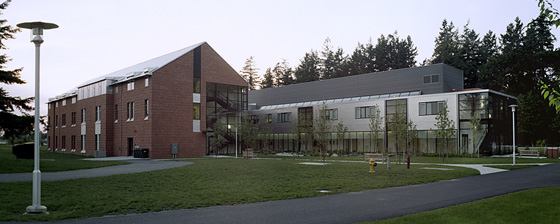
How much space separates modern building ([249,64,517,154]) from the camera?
4125 centimetres

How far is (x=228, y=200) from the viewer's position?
39.5 ft

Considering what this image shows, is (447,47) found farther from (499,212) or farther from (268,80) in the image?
(499,212)

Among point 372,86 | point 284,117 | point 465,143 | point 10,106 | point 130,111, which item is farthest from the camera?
point 284,117

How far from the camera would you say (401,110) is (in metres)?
43.4

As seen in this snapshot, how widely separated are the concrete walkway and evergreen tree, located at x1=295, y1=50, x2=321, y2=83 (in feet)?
266

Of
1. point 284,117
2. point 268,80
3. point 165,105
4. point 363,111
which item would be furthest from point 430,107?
point 268,80

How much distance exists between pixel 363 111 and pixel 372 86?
6678mm

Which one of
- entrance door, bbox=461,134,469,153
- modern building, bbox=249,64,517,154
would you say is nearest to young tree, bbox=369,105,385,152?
modern building, bbox=249,64,517,154

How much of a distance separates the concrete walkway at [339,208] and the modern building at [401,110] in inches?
771

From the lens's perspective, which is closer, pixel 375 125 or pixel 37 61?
pixel 37 61

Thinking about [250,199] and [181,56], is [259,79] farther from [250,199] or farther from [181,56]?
[250,199]

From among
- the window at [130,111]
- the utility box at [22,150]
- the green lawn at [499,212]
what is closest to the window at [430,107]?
the window at [130,111]

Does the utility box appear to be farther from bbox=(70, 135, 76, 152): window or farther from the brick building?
bbox=(70, 135, 76, 152): window

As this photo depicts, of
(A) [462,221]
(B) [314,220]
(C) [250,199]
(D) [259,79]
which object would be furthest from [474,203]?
(D) [259,79]
